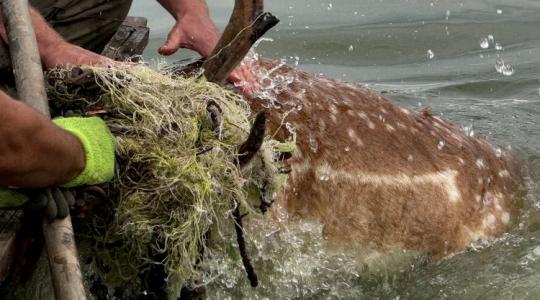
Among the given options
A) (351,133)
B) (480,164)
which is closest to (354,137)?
(351,133)

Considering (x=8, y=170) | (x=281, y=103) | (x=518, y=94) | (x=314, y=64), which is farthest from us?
(x=314, y=64)

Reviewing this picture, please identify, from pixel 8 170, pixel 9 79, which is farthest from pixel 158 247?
pixel 9 79

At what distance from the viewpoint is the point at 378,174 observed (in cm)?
Answer: 488

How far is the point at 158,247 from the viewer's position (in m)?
3.60

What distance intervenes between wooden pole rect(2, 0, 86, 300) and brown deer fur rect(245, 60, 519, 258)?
115 centimetres

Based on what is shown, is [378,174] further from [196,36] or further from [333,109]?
[196,36]

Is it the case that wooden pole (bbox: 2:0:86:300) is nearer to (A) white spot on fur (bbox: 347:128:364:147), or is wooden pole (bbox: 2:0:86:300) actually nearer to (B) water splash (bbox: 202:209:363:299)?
(B) water splash (bbox: 202:209:363:299)

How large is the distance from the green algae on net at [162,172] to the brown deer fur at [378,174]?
0.62 meters

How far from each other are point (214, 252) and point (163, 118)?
0.55 metres

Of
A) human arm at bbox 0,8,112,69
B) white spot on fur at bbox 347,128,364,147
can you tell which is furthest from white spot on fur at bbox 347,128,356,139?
human arm at bbox 0,8,112,69

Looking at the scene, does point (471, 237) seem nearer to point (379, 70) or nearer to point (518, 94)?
point (518, 94)

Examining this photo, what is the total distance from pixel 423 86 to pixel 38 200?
634 cm

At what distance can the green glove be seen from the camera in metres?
3.29

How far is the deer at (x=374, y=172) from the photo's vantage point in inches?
183
